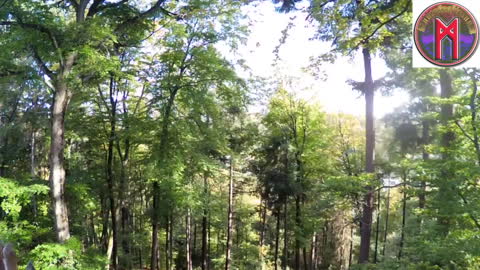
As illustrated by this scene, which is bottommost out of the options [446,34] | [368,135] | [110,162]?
[110,162]

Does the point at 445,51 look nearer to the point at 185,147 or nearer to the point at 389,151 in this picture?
the point at 185,147

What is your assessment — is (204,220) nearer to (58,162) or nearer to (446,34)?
(58,162)

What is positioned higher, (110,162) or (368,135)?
(368,135)

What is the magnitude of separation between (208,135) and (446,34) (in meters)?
9.75

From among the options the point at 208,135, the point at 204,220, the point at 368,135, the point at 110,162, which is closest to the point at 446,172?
the point at 368,135

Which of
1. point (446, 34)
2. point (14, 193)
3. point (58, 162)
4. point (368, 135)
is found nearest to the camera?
point (446, 34)

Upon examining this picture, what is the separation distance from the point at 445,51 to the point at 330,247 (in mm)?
21574

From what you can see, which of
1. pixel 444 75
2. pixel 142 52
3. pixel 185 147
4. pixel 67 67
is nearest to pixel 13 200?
pixel 67 67

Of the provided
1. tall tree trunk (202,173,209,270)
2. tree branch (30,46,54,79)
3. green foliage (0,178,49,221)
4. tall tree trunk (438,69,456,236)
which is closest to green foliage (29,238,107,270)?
green foliage (0,178,49,221)

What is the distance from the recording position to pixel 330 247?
2241 cm

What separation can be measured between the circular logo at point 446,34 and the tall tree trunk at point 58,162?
6426 millimetres

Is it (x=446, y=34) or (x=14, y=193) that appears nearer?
(x=446, y=34)

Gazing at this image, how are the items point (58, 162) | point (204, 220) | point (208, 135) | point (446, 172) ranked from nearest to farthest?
point (446, 172) → point (58, 162) → point (208, 135) → point (204, 220)

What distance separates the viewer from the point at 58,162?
7.09 metres
